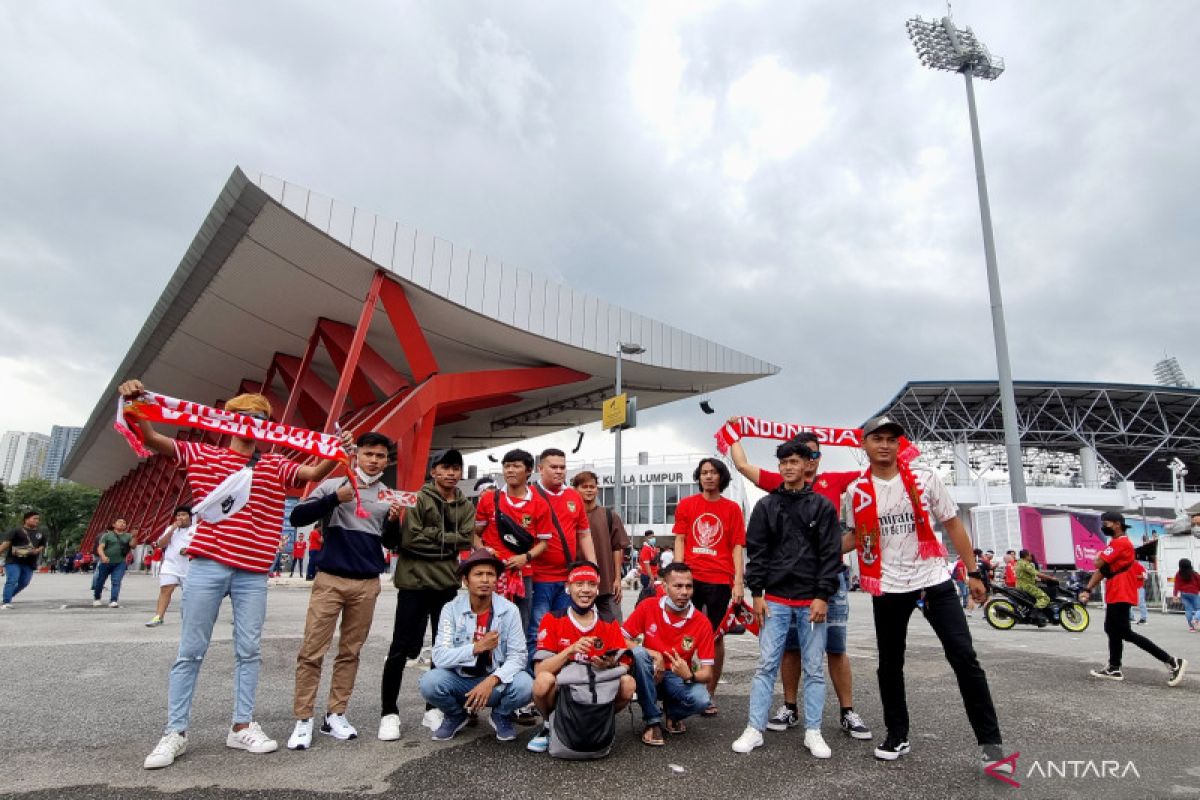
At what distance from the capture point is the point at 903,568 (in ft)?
11.4

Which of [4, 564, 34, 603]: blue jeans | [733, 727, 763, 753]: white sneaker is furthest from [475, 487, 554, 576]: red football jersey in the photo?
[4, 564, 34, 603]: blue jeans

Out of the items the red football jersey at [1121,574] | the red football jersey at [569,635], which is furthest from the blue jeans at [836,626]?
the red football jersey at [1121,574]

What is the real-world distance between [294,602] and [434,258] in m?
11.7

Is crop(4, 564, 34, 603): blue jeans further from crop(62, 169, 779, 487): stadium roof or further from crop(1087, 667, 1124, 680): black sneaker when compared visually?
crop(1087, 667, 1124, 680): black sneaker

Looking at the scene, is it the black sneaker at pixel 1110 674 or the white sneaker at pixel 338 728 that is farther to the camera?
the black sneaker at pixel 1110 674

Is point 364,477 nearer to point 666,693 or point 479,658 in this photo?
point 479,658

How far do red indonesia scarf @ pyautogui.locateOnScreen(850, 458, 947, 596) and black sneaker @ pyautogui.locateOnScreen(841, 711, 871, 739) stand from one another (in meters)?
0.75

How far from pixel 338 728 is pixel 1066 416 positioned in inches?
1912

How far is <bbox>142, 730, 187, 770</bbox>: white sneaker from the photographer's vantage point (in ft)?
9.93

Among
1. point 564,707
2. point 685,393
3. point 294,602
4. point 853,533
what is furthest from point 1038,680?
point 685,393

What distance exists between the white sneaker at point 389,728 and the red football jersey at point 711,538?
195 cm

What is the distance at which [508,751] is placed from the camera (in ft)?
11.2

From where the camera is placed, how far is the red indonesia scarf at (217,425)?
3.55 meters

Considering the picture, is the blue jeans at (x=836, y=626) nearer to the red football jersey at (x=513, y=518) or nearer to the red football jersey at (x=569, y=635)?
the red football jersey at (x=569, y=635)
